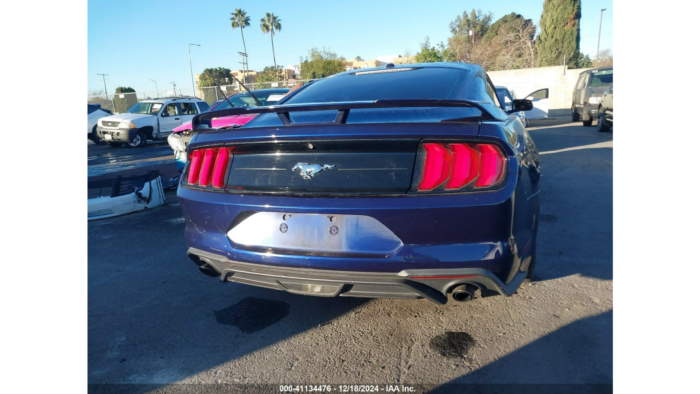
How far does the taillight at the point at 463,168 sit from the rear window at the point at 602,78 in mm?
14146

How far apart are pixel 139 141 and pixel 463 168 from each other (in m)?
15.5

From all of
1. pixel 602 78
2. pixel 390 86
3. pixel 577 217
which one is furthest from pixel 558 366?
pixel 602 78

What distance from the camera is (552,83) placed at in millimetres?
23375

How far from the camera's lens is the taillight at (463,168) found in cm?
205

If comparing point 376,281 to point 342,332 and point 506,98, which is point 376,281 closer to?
point 342,332

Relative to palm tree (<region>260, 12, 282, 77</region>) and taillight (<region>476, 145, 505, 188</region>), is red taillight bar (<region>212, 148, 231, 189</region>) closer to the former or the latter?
taillight (<region>476, 145, 505, 188</region>)

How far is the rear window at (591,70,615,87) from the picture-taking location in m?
13.8

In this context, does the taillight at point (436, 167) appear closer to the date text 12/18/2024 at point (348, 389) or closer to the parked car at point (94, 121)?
the date text 12/18/2024 at point (348, 389)

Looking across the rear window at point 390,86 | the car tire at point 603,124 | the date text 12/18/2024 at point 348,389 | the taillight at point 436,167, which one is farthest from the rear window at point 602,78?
the date text 12/18/2024 at point 348,389

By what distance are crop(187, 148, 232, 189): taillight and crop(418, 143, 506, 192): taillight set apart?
3.77 feet

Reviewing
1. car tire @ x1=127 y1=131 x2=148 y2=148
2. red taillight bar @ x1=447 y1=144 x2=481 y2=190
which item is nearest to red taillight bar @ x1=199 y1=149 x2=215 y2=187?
red taillight bar @ x1=447 y1=144 x2=481 y2=190
